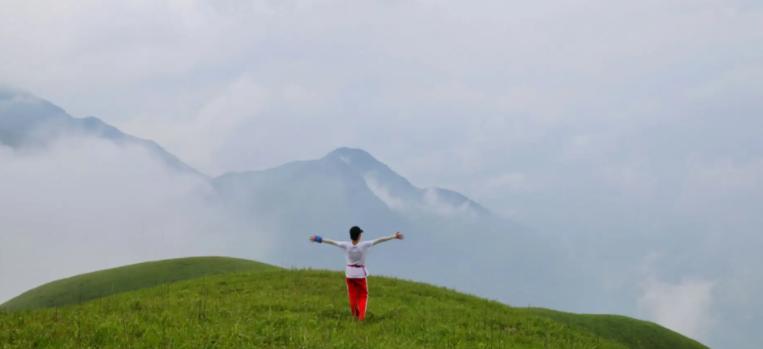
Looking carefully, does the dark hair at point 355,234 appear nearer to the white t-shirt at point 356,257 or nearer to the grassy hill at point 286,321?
the white t-shirt at point 356,257

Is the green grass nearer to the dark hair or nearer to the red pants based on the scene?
the red pants

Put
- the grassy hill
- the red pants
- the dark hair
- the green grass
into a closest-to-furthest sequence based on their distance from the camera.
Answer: the grassy hill → the dark hair → the red pants → the green grass

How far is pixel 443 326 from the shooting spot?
20.1m

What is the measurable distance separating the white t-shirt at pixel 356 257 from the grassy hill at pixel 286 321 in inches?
59.2

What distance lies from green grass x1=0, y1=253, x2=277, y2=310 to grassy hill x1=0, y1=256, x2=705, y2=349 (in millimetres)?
21811

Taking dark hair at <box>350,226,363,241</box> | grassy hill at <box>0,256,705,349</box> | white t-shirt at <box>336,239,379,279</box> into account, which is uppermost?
dark hair at <box>350,226,363,241</box>

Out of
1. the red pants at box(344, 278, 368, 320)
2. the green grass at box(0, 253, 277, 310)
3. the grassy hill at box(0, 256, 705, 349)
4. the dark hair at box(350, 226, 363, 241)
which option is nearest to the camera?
the grassy hill at box(0, 256, 705, 349)

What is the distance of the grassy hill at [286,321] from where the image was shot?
47.6 feet

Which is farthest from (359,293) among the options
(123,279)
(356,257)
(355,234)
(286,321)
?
(123,279)

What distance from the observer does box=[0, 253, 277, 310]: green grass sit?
51.8m

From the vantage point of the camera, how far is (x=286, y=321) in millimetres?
18172

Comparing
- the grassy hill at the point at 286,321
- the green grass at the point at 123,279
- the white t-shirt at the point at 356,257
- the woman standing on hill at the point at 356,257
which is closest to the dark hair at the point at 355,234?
the woman standing on hill at the point at 356,257

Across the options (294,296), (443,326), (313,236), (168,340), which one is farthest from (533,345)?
(168,340)

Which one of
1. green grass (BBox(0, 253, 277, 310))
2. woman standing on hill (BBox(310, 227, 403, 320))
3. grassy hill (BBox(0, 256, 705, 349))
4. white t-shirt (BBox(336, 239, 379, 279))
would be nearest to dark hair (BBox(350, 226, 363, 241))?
woman standing on hill (BBox(310, 227, 403, 320))
